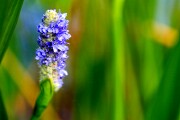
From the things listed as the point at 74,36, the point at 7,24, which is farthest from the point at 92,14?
the point at 7,24

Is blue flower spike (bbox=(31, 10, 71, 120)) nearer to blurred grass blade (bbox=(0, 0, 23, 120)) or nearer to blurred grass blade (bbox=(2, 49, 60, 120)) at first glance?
blurred grass blade (bbox=(0, 0, 23, 120))

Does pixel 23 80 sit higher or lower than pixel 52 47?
lower

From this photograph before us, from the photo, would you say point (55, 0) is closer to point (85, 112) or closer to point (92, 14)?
point (92, 14)

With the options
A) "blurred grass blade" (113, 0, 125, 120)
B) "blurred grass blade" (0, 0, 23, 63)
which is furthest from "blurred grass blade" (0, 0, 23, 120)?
"blurred grass blade" (113, 0, 125, 120)

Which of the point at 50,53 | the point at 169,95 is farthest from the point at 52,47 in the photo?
the point at 169,95

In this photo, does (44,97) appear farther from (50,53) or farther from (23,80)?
(23,80)
